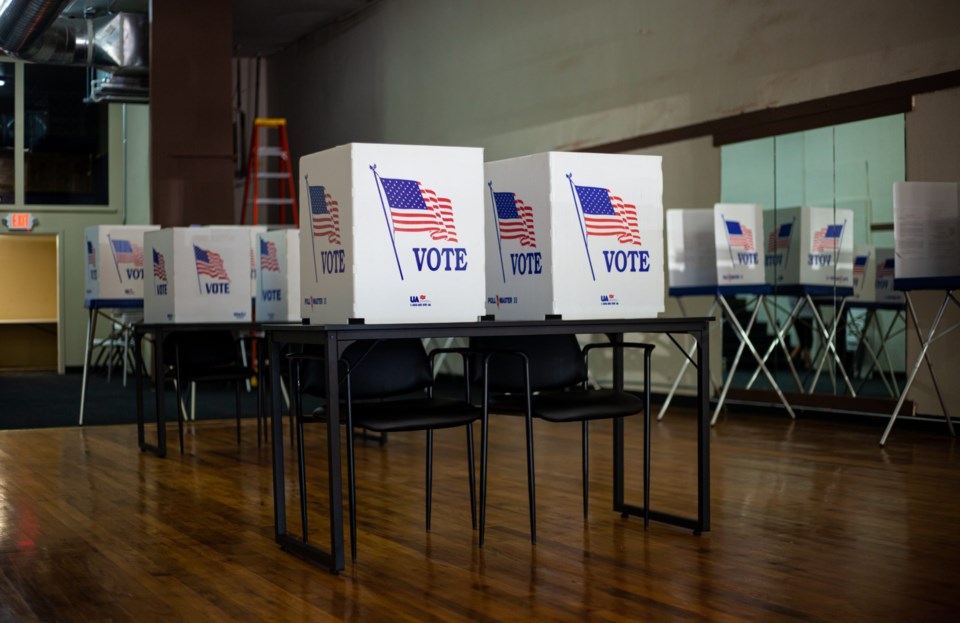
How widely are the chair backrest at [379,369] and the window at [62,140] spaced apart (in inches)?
453

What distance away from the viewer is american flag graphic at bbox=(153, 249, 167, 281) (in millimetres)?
6160

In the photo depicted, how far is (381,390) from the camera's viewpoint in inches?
139

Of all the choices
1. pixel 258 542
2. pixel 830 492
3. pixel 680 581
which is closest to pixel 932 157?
pixel 830 492

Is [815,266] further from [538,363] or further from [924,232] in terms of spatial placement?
[538,363]

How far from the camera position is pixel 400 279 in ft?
10.5

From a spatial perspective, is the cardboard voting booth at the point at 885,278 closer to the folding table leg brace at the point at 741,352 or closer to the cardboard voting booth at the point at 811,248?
the cardboard voting booth at the point at 811,248

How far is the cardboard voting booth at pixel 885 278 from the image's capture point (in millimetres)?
6352

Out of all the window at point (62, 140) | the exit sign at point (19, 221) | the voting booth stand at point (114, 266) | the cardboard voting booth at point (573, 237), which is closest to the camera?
the cardboard voting booth at point (573, 237)

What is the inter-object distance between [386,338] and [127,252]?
5.23m

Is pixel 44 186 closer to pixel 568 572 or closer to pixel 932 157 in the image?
pixel 932 157

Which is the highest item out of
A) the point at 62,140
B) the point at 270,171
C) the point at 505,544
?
the point at 62,140

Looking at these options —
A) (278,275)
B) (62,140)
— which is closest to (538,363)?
(278,275)

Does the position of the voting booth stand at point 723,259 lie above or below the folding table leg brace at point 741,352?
above

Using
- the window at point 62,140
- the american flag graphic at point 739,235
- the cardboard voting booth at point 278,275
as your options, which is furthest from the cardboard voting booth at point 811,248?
the window at point 62,140
